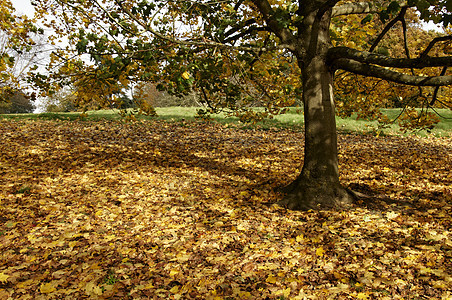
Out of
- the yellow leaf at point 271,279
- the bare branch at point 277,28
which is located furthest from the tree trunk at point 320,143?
the yellow leaf at point 271,279

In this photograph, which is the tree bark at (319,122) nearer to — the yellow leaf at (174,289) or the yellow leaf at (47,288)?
the yellow leaf at (174,289)

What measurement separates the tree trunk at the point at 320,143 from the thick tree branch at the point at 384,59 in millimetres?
286

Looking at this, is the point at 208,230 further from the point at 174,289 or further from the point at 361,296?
the point at 361,296

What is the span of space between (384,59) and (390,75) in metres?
0.31

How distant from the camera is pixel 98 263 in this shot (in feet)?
13.3

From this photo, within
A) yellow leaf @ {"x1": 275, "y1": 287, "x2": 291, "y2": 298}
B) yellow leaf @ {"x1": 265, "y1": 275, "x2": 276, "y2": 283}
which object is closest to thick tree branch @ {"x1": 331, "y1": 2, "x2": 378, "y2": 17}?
yellow leaf @ {"x1": 265, "y1": 275, "x2": 276, "y2": 283}

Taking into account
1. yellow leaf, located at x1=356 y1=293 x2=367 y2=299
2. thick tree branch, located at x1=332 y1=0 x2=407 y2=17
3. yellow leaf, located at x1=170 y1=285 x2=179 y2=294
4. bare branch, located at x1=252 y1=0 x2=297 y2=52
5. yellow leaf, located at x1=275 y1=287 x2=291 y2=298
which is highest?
thick tree branch, located at x1=332 y1=0 x2=407 y2=17

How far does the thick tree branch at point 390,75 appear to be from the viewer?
14.9 ft

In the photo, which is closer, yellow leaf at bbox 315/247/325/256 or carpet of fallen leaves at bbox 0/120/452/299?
carpet of fallen leaves at bbox 0/120/452/299

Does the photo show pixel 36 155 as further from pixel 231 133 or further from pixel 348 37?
pixel 348 37

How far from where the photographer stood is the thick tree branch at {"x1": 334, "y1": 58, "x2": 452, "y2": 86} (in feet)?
14.9

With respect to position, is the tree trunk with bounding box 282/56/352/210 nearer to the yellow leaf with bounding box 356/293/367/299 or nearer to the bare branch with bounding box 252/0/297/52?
the bare branch with bounding box 252/0/297/52

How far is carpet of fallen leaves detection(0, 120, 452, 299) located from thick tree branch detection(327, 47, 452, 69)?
2.47 m

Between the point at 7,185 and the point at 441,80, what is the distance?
8.40 m
